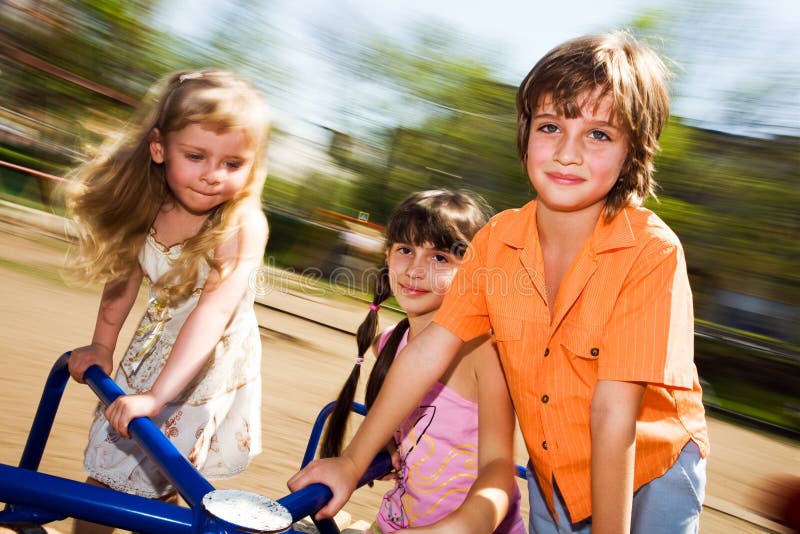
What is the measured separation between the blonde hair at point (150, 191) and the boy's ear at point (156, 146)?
0.04 ft

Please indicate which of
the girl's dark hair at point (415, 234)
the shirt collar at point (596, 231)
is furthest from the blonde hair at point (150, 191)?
the shirt collar at point (596, 231)

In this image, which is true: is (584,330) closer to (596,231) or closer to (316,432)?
(596,231)

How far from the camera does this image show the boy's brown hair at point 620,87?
3.78 ft

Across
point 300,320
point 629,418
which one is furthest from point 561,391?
point 300,320

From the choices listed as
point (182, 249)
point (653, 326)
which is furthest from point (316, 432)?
point (653, 326)

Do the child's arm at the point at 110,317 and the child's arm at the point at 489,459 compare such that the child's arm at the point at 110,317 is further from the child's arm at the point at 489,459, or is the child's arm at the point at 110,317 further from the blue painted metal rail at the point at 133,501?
the child's arm at the point at 489,459

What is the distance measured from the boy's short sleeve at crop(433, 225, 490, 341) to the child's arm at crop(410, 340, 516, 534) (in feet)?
0.55

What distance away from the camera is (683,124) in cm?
1102

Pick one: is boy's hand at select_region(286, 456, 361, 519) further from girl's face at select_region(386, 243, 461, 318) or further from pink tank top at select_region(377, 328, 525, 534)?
girl's face at select_region(386, 243, 461, 318)

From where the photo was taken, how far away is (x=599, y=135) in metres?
1.16

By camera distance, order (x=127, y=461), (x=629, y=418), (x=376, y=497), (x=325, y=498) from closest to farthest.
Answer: (x=325, y=498)
(x=629, y=418)
(x=127, y=461)
(x=376, y=497)

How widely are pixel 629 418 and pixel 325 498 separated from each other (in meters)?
0.44

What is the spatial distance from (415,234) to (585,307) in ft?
2.10

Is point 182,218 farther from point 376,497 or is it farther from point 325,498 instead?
point 376,497
